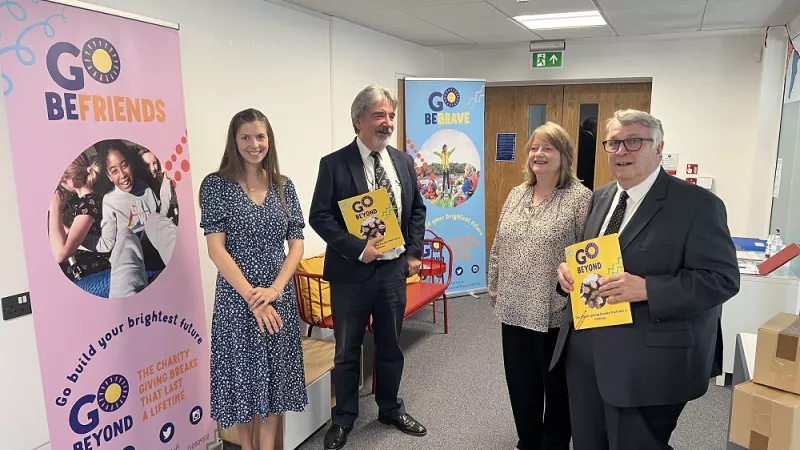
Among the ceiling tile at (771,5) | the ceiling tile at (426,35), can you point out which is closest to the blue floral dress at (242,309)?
the ceiling tile at (426,35)

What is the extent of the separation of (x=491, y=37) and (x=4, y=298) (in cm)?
428

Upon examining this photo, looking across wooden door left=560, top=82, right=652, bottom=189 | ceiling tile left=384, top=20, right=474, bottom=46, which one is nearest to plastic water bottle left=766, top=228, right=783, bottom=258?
wooden door left=560, top=82, right=652, bottom=189

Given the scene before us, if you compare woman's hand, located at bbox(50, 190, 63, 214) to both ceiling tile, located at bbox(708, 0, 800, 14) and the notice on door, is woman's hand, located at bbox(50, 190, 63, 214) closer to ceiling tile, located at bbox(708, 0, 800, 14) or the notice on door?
ceiling tile, located at bbox(708, 0, 800, 14)

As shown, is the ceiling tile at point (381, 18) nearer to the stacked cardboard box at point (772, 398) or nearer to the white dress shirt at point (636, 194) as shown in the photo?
the white dress shirt at point (636, 194)

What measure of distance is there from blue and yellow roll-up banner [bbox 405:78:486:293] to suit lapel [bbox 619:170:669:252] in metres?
3.32

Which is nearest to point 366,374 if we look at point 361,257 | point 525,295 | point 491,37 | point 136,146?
point 361,257

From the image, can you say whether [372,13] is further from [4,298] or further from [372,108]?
[4,298]

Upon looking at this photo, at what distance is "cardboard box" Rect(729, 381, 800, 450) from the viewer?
4.41 ft

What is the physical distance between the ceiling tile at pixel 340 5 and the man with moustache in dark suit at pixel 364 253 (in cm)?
128

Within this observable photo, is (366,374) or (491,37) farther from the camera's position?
(491,37)

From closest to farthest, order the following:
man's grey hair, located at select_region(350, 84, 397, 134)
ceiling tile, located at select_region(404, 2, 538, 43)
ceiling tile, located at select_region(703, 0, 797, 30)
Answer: man's grey hair, located at select_region(350, 84, 397, 134) < ceiling tile, located at select_region(703, 0, 797, 30) < ceiling tile, located at select_region(404, 2, 538, 43)

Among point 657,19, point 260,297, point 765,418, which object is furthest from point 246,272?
point 657,19

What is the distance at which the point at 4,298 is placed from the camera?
186cm

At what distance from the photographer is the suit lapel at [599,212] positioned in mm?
1792
